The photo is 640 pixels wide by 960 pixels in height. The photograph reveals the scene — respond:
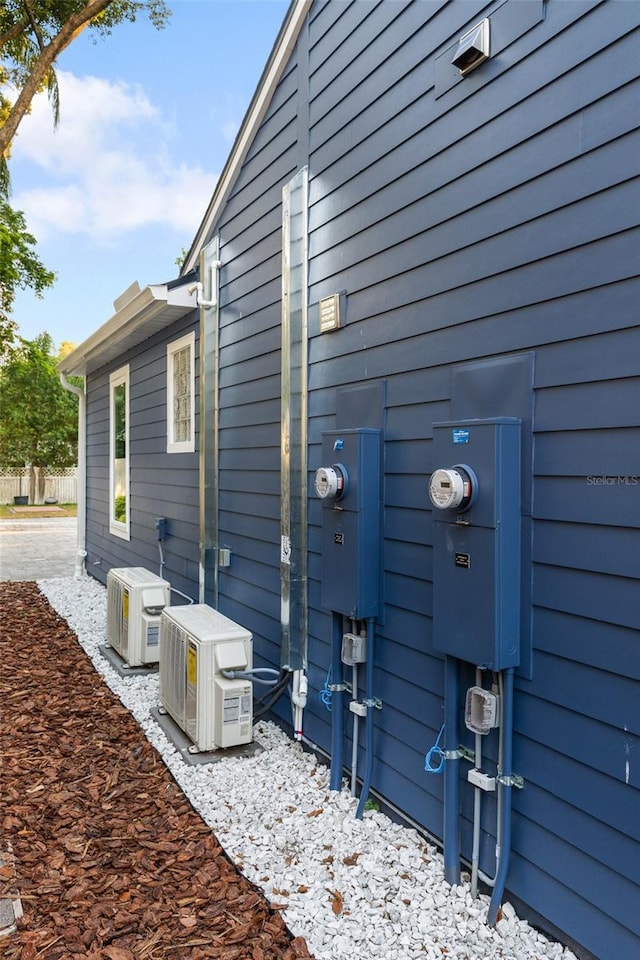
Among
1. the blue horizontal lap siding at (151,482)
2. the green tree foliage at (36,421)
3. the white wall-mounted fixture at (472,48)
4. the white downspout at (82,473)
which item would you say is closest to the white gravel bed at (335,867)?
the blue horizontal lap siding at (151,482)

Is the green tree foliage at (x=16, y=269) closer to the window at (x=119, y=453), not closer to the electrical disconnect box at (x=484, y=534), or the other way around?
the window at (x=119, y=453)

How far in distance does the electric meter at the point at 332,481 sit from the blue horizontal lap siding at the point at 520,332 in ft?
0.65

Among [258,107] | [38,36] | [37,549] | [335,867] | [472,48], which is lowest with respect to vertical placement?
[37,549]

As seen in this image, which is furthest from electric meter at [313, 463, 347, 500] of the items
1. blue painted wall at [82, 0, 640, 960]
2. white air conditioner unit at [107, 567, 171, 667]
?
white air conditioner unit at [107, 567, 171, 667]

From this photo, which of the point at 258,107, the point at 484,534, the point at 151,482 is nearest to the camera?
the point at 484,534

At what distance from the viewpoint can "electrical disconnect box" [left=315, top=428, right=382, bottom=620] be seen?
9.25ft

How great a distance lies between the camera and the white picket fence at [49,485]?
83.0ft

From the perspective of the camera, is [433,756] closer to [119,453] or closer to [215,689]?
[215,689]

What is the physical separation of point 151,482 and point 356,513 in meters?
4.19

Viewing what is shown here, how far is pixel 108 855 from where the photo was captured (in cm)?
261

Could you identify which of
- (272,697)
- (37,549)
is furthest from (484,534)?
(37,549)

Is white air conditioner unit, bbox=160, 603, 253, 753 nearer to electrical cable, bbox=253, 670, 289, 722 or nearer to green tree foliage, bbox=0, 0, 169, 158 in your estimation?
electrical cable, bbox=253, 670, 289, 722

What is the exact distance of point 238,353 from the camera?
4.52 meters

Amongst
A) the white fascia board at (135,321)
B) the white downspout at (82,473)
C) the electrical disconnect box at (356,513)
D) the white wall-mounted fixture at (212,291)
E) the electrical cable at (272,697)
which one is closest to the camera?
the electrical disconnect box at (356,513)
